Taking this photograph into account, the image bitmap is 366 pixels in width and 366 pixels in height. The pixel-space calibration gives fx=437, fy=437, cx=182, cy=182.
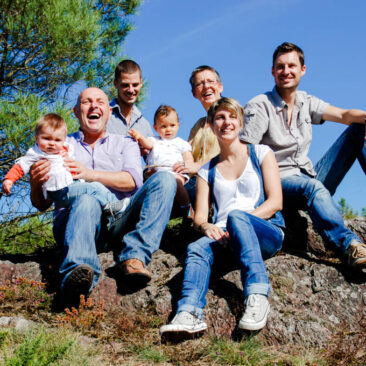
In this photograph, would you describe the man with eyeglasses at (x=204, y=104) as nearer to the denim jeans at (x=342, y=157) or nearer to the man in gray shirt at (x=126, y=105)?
the man in gray shirt at (x=126, y=105)

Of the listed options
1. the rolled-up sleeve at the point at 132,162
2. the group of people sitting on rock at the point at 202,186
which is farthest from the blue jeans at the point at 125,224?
the rolled-up sleeve at the point at 132,162

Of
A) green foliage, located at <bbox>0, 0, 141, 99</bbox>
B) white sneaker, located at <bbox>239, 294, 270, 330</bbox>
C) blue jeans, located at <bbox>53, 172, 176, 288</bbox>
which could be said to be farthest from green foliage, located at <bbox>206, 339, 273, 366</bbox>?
green foliage, located at <bbox>0, 0, 141, 99</bbox>

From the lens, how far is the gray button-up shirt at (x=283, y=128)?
4.27 m

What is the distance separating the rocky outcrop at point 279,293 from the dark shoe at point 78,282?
21cm

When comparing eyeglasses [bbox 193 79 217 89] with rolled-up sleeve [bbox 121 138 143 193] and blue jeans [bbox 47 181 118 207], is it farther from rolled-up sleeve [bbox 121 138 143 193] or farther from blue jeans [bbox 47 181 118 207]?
blue jeans [bbox 47 181 118 207]

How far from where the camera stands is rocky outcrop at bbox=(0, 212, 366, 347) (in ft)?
10.2

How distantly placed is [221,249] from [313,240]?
1.29m

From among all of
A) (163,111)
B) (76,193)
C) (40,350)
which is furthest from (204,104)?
(40,350)

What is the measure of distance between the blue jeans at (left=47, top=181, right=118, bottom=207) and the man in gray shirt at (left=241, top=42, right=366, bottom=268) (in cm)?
150

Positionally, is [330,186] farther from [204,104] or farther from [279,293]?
[204,104]

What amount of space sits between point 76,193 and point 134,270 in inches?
31.4

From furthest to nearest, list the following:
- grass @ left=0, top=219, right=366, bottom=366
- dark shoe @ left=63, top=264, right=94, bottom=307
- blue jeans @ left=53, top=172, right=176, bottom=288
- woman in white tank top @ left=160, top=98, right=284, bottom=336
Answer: blue jeans @ left=53, top=172, right=176, bottom=288 → dark shoe @ left=63, top=264, right=94, bottom=307 → woman in white tank top @ left=160, top=98, right=284, bottom=336 → grass @ left=0, top=219, right=366, bottom=366

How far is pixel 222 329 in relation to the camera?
3137 millimetres

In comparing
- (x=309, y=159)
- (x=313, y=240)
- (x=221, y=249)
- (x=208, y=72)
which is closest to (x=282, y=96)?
(x=309, y=159)
